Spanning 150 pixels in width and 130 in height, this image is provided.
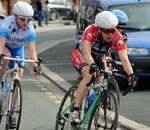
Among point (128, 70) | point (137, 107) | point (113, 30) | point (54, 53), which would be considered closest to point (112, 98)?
point (128, 70)

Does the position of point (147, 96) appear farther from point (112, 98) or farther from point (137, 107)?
point (112, 98)

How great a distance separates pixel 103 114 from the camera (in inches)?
228

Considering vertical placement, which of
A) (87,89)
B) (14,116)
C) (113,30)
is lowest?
(14,116)

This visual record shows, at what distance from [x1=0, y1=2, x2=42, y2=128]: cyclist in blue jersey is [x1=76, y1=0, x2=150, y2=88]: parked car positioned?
3596mm

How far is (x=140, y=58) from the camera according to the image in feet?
34.6

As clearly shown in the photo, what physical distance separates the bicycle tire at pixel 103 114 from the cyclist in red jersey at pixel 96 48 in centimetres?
30

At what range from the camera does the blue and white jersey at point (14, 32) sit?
715 centimetres

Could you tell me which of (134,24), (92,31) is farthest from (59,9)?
(92,31)

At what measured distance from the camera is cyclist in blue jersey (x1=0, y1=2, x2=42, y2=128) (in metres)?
6.99

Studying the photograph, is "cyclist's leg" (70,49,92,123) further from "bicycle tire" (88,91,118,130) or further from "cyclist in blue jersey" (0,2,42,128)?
"cyclist in blue jersey" (0,2,42,128)

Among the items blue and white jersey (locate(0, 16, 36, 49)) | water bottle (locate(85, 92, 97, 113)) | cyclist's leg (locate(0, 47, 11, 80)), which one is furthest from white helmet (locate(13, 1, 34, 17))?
water bottle (locate(85, 92, 97, 113))

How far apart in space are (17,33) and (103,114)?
2073 millimetres

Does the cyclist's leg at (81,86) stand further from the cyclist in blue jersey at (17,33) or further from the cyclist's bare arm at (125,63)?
the cyclist in blue jersey at (17,33)

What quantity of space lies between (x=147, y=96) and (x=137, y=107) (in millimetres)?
1240
